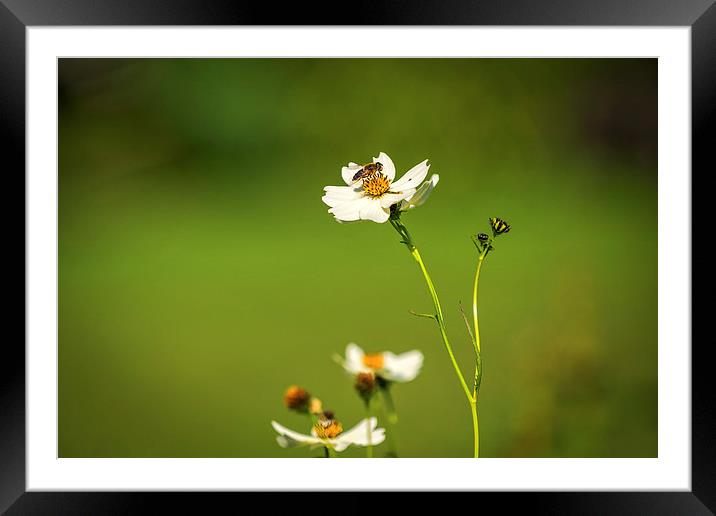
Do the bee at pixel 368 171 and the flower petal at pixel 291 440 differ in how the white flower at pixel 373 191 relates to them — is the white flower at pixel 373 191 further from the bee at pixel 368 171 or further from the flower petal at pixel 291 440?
the flower petal at pixel 291 440

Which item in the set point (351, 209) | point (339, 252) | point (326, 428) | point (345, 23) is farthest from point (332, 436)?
point (339, 252)

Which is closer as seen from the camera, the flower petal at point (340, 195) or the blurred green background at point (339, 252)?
the flower petal at point (340, 195)

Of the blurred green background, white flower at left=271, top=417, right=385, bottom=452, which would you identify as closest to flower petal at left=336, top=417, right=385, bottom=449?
white flower at left=271, top=417, right=385, bottom=452

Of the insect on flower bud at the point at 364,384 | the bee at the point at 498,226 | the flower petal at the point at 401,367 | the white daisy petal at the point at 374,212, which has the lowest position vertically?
the insect on flower bud at the point at 364,384

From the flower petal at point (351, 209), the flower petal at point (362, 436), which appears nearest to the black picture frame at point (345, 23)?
the flower petal at point (362, 436)

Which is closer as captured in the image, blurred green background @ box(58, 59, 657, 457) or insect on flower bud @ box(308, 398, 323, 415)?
insect on flower bud @ box(308, 398, 323, 415)

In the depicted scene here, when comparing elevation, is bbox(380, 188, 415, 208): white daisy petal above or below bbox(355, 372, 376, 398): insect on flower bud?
above

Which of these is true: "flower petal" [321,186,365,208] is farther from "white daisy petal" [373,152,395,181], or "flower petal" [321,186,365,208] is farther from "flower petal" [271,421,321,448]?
"flower petal" [271,421,321,448]
